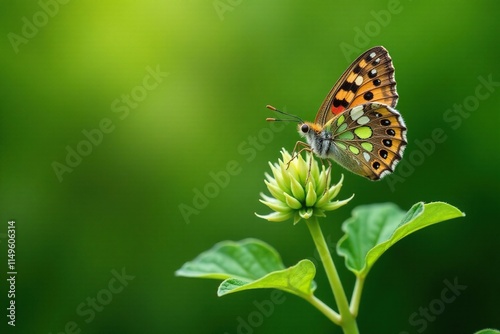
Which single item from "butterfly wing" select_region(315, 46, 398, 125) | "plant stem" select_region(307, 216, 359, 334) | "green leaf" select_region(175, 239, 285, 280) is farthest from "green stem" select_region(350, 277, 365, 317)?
"butterfly wing" select_region(315, 46, 398, 125)

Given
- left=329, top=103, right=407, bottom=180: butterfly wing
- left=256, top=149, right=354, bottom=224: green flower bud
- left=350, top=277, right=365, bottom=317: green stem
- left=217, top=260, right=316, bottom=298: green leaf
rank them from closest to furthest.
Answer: left=217, top=260, right=316, bottom=298: green leaf < left=350, top=277, right=365, bottom=317: green stem < left=256, top=149, right=354, bottom=224: green flower bud < left=329, top=103, right=407, bottom=180: butterfly wing

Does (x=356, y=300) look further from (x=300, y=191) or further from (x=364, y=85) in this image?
(x=364, y=85)

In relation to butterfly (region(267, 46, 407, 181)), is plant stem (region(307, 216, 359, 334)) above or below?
below

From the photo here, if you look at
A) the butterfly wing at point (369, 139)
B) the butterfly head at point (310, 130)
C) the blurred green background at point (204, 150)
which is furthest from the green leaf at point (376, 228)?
the blurred green background at point (204, 150)

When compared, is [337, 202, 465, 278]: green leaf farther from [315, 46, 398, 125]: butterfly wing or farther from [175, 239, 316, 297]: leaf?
[315, 46, 398, 125]: butterfly wing

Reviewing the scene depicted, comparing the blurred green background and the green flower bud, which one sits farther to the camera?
the blurred green background

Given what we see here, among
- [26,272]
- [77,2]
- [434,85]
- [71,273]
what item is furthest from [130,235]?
[434,85]

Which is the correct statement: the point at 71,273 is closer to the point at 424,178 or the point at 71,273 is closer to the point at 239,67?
the point at 239,67
